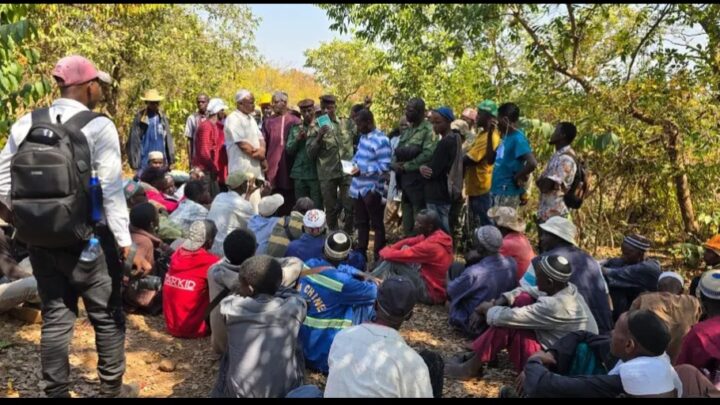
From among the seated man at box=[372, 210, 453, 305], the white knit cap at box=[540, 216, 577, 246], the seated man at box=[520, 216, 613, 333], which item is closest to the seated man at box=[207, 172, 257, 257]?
the seated man at box=[372, 210, 453, 305]

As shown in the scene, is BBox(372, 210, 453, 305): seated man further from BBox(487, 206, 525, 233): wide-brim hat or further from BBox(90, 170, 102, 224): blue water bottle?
BBox(90, 170, 102, 224): blue water bottle

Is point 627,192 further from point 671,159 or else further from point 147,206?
point 147,206

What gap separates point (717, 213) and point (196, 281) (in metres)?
5.56

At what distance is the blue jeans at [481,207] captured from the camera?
6758 mm

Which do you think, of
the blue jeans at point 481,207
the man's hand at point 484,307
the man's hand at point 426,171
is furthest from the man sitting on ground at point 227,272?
the blue jeans at point 481,207

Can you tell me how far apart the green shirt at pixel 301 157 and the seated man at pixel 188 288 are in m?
2.57

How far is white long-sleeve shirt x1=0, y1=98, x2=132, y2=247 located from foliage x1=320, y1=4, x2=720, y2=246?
3.44 metres

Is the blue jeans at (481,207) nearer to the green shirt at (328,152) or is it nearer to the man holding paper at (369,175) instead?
the man holding paper at (369,175)

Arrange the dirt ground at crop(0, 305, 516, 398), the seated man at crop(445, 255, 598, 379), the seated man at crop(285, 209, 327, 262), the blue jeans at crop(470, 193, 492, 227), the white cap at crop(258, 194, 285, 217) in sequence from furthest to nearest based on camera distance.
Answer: the blue jeans at crop(470, 193, 492, 227), the white cap at crop(258, 194, 285, 217), the seated man at crop(285, 209, 327, 262), the dirt ground at crop(0, 305, 516, 398), the seated man at crop(445, 255, 598, 379)

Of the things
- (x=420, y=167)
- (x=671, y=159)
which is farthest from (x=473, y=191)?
(x=671, y=159)

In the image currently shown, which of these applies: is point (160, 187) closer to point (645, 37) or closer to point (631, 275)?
point (631, 275)

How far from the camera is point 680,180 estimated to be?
24.5 feet

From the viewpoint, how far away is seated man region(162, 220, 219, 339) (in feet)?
16.1

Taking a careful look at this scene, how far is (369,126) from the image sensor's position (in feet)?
22.9
